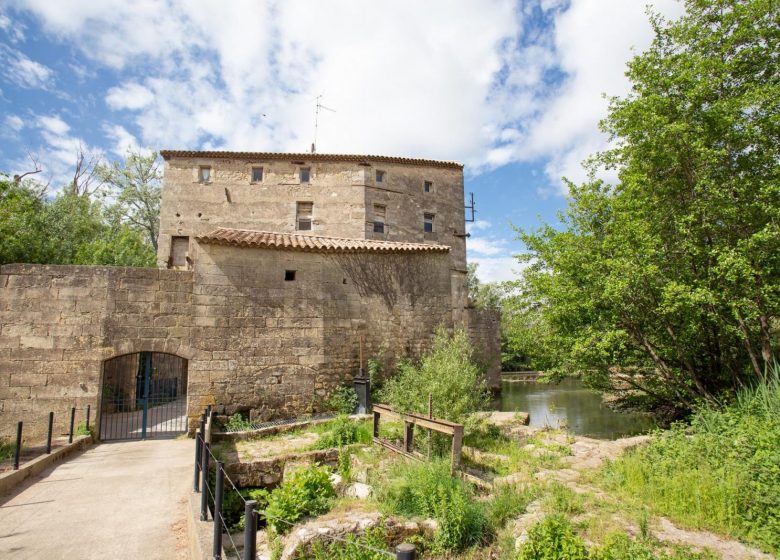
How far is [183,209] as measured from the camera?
1891cm

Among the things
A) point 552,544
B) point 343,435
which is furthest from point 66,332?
point 552,544

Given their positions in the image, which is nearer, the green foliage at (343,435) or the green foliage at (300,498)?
the green foliage at (300,498)

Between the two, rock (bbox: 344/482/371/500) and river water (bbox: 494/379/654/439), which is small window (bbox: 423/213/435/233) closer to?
river water (bbox: 494/379/654/439)

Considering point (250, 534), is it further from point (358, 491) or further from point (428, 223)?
point (428, 223)

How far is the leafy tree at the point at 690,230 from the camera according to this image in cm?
820

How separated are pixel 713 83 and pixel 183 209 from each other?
63.8ft

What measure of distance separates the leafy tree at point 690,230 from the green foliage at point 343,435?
5289 millimetres

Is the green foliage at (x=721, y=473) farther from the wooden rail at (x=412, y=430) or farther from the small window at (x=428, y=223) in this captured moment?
the small window at (x=428, y=223)

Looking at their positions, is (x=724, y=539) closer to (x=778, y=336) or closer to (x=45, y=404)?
(x=778, y=336)

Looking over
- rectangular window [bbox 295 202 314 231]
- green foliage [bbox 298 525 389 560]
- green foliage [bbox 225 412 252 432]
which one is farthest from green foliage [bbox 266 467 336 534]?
rectangular window [bbox 295 202 314 231]

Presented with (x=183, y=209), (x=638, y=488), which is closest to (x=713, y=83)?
(x=638, y=488)

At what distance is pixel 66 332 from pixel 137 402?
6.41 m

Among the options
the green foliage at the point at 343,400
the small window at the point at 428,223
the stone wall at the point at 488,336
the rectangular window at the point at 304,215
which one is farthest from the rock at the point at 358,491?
the small window at the point at 428,223

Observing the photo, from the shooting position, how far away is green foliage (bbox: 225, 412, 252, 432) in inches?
390
